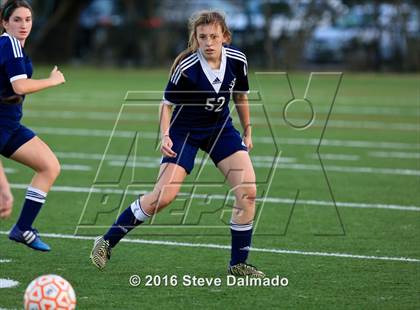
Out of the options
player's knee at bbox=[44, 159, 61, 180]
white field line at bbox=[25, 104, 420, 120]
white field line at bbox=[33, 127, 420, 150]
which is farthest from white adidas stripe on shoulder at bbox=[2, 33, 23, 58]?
white field line at bbox=[25, 104, 420, 120]

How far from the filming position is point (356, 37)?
3338 cm

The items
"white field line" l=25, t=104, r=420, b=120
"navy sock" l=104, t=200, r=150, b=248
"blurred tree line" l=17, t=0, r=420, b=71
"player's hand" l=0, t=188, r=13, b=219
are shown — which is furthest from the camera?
"blurred tree line" l=17, t=0, r=420, b=71

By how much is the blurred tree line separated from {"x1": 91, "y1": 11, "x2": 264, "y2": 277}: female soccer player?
26933mm

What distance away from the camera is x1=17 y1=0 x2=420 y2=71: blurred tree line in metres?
33.1

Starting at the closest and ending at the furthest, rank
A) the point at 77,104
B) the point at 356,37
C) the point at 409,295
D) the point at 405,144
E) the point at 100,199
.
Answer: the point at 409,295, the point at 100,199, the point at 405,144, the point at 77,104, the point at 356,37

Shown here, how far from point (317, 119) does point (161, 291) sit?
12182 mm

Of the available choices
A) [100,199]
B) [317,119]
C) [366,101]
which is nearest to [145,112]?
[317,119]

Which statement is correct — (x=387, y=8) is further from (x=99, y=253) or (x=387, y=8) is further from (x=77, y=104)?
(x=99, y=253)

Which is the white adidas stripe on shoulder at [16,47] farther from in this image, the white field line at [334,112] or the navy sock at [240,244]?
the white field line at [334,112]

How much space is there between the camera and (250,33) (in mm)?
34781

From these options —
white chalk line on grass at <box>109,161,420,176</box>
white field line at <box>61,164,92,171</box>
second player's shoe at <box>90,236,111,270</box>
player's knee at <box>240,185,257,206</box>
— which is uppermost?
player's knee at <box>240,185,257,206</box>

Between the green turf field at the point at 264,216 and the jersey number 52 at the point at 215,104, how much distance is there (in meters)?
1.08

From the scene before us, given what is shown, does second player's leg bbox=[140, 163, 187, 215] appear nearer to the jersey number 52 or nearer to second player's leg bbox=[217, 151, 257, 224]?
second player's leg bbox=[217, 151, 257, 224]

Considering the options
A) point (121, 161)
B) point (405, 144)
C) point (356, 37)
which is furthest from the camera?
point (356, 37)
